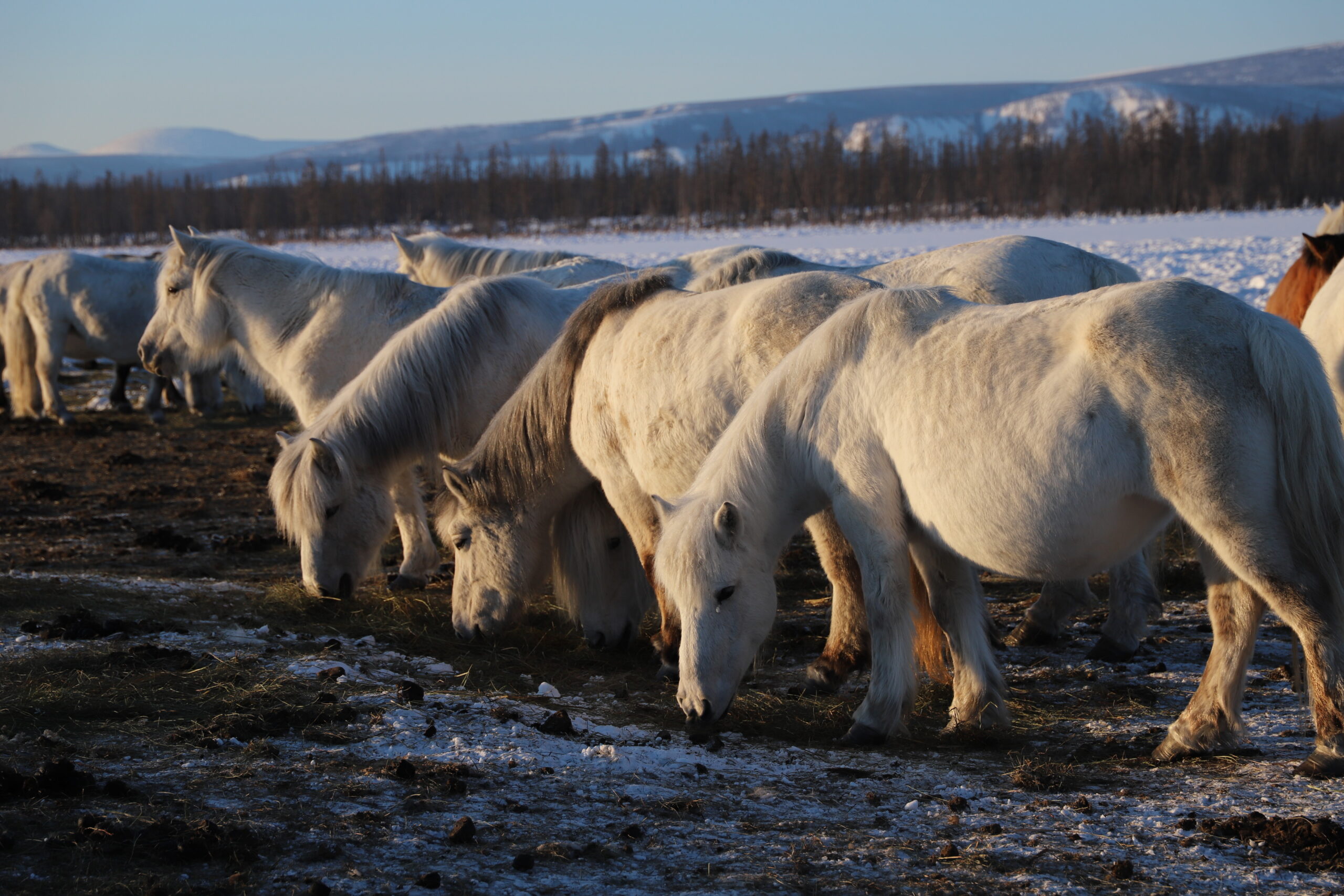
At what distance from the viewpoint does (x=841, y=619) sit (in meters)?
4.66

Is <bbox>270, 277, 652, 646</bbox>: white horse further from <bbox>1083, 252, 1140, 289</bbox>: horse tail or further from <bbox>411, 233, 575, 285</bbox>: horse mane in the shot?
<bbox>411, 233, 575, 285</bbox>: horse mane

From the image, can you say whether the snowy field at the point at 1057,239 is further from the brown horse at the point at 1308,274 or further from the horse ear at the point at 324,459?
the horse ear at the point at 324,459

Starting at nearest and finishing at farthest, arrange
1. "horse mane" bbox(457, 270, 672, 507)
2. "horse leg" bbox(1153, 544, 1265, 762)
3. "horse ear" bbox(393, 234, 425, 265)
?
"horse leg" bbox(1153, 544, 1265, 762)
"horse mane" bbox(457, 270, 672, 507)
"horse ear" bbox(393, 234, 425, 265)

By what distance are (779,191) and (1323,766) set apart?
54832mm

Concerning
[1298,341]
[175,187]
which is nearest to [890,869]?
[1298,341]

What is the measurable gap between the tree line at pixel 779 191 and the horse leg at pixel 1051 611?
4538cm

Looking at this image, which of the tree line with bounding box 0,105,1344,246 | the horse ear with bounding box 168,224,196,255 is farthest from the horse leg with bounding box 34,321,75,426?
the tree line with bounding box 0,105,1344,246

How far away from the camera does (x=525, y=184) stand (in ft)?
197

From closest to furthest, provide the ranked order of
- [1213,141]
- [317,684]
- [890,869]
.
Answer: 1. [890,869]
2. [317,684]
3. [1213,141]

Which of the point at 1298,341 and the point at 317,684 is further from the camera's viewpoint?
the point at 317,684

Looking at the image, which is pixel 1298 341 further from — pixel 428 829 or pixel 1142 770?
pixel 428 829

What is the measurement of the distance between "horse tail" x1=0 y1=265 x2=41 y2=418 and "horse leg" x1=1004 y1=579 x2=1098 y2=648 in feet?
48.5

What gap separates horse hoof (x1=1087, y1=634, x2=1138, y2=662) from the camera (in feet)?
16.1

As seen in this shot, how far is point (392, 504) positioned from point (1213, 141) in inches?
2257
